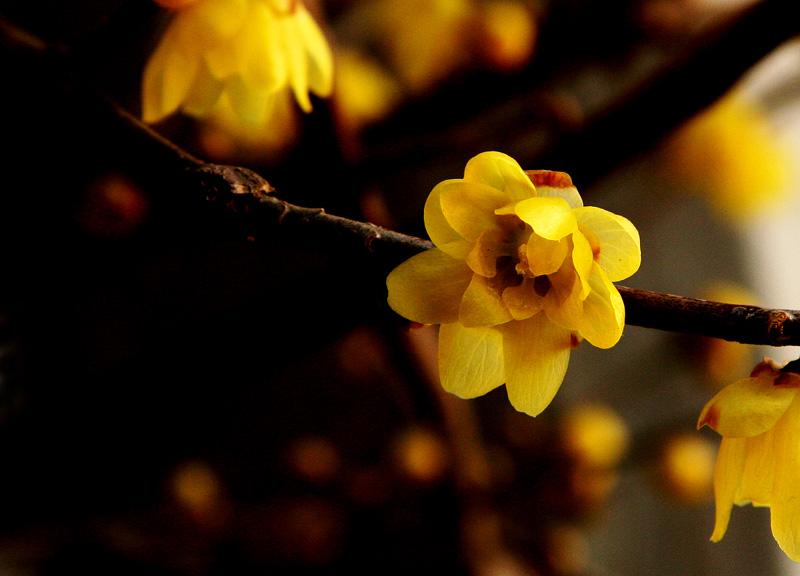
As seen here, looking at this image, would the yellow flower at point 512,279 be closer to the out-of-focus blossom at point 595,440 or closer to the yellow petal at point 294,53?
the yellow petal at point 294,53

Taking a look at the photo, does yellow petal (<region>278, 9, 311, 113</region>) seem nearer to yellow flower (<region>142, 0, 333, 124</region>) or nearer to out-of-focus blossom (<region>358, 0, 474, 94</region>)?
yellow flower (<region>142, 0, 333, 124</region>)

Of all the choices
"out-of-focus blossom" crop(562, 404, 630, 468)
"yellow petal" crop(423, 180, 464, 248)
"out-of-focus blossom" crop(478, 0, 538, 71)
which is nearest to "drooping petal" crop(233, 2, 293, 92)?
"yellow petal" crop(423, 180, 464, 248)

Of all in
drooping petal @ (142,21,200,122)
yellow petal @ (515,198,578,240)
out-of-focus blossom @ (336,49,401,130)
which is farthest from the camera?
out-of-focus blossom @ (336,49,401,130)

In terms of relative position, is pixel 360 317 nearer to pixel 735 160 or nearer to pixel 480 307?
pixel 480 307

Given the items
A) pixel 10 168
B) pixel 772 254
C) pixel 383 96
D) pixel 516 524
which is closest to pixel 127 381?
pixel 10 168

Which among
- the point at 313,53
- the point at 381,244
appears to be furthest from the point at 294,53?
the point at 381,244

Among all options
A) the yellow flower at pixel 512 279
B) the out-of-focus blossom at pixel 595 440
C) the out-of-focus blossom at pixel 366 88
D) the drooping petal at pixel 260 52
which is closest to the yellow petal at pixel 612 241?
the yellow flower at pixel 512 279
